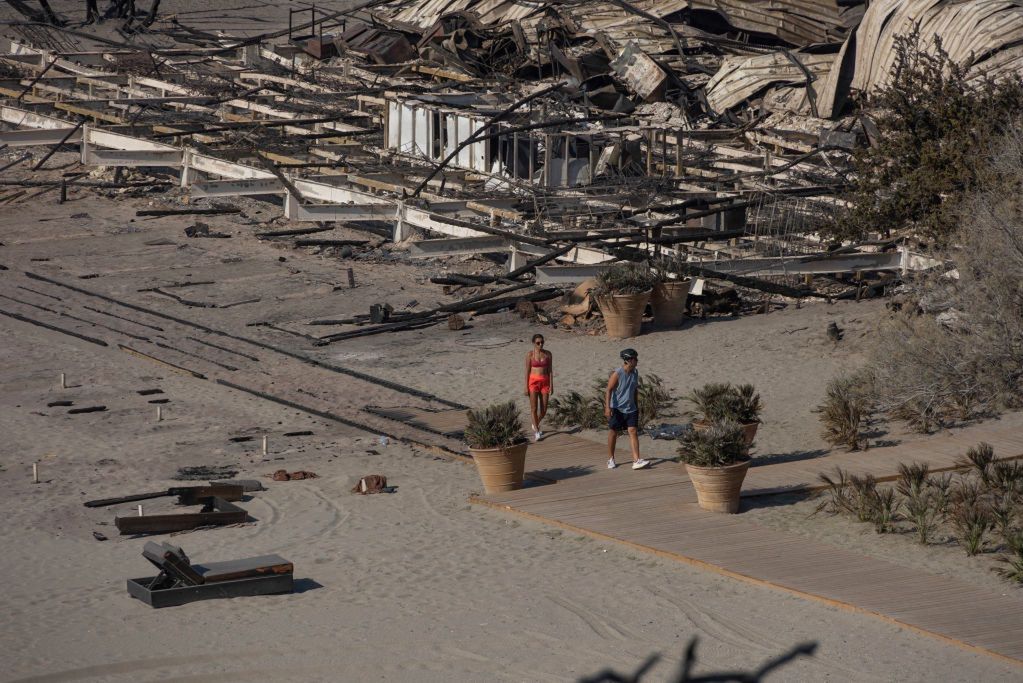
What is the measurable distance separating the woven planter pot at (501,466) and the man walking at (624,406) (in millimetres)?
996

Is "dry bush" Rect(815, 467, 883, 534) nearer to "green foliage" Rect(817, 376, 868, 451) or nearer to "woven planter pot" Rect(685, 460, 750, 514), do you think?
"woven planter pot" Rect(685, 460, 750, 514)

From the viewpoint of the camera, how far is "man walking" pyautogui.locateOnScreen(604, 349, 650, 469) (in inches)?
539

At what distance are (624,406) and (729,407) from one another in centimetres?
99

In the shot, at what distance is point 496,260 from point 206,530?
1267 centimetres

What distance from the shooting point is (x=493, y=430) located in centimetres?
1295

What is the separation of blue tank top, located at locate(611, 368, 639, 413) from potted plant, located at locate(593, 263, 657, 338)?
17.3ft

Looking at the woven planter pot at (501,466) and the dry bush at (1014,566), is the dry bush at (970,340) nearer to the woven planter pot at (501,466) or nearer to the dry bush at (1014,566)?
the dry bush at (1014,566)

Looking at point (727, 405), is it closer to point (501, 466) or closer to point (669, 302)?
point (501, 466)

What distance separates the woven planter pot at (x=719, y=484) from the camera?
39.1ft

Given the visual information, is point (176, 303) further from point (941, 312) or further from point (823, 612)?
point (823, 612)

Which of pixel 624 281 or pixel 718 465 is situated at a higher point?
pixel 624 281

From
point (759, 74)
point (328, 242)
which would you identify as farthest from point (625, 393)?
point (759, 74)

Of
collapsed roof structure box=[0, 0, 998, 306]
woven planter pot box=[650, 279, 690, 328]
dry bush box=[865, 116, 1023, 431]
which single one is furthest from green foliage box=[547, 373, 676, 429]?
collapsed roof structure box=[0, 0, 998, 306]

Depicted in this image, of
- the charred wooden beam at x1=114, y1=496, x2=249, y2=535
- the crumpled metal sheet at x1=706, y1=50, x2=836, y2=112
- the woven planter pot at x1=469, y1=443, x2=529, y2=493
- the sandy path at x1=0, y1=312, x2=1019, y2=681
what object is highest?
the crumpled metal sheet at x1=706, y1=50, x2=836, y2=112
